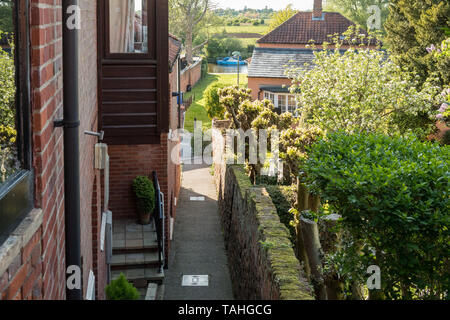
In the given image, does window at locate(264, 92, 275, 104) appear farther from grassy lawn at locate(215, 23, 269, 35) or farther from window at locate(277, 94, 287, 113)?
grassy lawn at locate(215, 23, 269, 35)

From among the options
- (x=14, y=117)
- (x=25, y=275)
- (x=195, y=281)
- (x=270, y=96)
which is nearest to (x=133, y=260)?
(x=195, y=281)

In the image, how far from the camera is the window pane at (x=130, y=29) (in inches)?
369

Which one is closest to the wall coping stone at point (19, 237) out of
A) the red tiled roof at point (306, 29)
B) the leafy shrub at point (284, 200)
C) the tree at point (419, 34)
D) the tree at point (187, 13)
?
the leafy shrub at point (284, 200)

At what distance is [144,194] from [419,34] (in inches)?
618

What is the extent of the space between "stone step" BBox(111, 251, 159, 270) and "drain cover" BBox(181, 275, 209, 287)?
0.79 meters

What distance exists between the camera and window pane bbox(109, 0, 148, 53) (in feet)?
30.8

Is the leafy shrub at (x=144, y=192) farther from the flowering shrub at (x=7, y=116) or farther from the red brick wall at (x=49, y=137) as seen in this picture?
the flowering shrub at (x=7, y=116)

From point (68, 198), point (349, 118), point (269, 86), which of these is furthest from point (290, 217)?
point (269, 86)

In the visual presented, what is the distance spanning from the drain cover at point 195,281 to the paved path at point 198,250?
99 mm

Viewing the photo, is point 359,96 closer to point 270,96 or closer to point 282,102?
point 282,102

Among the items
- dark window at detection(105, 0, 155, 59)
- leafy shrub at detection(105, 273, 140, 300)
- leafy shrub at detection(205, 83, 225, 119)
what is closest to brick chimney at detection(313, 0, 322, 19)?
leafy shrub at detection(205, 83, 225, 119)

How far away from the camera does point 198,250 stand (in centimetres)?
1370

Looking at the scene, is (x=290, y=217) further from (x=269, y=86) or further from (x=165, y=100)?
(x=269, y=86)

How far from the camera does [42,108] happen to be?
9.57 ft
